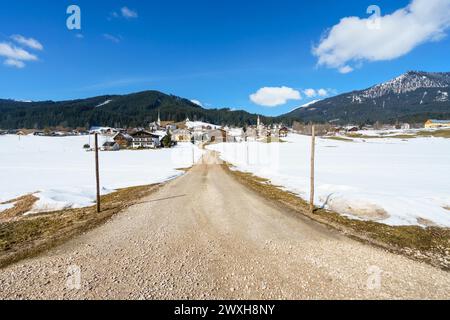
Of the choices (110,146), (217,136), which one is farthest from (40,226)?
(217,136)

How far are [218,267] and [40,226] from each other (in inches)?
437

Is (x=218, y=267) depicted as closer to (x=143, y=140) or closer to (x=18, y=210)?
(x=18, y=210)

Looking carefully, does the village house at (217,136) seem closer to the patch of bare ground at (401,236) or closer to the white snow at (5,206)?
the white snow at (5,206)

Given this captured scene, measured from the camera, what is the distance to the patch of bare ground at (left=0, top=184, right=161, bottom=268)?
30.2 feet

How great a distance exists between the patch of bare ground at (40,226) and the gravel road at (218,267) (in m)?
0.87

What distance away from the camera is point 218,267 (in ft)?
25.3

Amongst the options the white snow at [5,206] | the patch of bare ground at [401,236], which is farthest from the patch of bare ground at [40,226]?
the patch of bare ground at [401,236]

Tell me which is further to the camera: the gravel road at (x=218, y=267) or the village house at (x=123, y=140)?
the village house at (x=123, y=140)

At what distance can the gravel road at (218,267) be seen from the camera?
21.0 ft

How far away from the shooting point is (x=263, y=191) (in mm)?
20938

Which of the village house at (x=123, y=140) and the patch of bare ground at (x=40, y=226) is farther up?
the village house at (x=123, y=140)

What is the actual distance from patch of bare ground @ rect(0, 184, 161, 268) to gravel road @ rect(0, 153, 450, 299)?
0.87 metres

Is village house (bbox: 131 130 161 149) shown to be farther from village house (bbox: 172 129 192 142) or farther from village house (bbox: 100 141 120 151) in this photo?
village house (bbox: 172 129 192 142)
